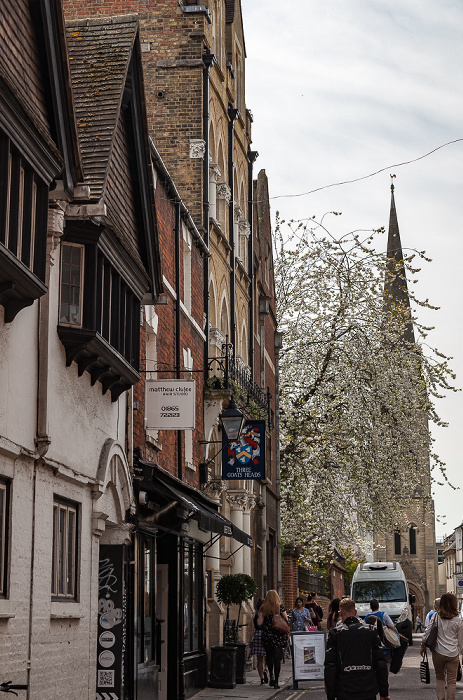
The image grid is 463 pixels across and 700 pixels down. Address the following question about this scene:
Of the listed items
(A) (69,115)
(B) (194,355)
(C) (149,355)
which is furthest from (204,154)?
(A) (69,115)

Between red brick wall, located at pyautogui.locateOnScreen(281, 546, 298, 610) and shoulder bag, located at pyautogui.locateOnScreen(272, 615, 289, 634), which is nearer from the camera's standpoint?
shoulder bag, located at pyautogui.locateOnScreen(272, 615, 289, 634)

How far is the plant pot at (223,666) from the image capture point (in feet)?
65.4

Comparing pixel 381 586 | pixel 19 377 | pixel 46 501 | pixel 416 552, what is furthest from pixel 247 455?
pixel 416 552

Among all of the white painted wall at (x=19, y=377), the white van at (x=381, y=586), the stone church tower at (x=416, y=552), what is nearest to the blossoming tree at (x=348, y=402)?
the white van at (x=381, y=586)

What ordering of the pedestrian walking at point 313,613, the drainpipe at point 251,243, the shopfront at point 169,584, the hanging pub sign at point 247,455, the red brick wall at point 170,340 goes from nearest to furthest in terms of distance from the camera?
the shopfront at point 169,584 → the red brick wall at point 170,340 → the hanging pub sign at point 247,455 → the pedestrian walking at point 313,613 → the drainpipe at point 251,243

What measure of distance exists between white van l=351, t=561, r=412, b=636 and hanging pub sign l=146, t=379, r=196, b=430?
72.5 feet

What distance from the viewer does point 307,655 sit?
64.2 ft

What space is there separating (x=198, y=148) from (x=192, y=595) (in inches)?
359

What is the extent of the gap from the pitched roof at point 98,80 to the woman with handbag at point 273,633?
11.3 meters

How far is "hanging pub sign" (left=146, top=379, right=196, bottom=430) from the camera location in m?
15.2

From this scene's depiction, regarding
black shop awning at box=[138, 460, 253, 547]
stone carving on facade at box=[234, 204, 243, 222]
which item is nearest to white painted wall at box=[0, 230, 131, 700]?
black shop awning at box=[138, 460, 253, 547]

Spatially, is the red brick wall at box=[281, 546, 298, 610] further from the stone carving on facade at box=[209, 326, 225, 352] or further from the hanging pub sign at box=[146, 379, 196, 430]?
the hanging pub sign at box=[146, 379, 196, 430]

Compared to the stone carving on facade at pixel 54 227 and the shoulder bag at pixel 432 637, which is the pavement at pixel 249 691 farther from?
the stone carving on facade at pixel 54 227

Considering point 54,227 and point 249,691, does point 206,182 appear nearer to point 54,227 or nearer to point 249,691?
point 249,691
